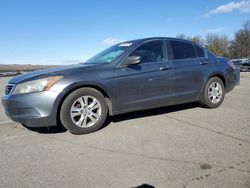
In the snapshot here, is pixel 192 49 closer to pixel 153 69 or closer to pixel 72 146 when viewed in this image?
pixel 153 69

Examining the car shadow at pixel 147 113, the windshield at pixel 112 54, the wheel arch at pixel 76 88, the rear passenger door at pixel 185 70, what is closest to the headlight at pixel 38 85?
the wheel arch at pixel 76 88

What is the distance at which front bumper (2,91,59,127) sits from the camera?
433cm

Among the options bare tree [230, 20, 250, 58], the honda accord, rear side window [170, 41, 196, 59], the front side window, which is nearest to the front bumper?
the honda accord

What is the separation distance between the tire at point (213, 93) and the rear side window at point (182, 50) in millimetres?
773

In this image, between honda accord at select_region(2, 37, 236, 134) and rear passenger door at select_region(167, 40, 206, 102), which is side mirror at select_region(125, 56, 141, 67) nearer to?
honda accord at select_region(2, 37, 236, 134)

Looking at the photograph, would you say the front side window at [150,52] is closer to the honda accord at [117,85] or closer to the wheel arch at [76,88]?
the honda accord at [117,85]

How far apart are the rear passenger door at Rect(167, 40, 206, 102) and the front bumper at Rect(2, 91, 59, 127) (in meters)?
2.51

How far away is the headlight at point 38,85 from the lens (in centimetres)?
437

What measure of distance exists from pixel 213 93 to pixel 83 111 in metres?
3.19

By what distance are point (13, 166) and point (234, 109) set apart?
4.75 m

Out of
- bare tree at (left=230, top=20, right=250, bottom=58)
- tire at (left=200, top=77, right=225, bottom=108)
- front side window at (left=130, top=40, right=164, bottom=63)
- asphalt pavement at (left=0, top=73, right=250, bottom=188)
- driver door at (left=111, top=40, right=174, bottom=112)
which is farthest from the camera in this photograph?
bare tree at (left=230, top=20, right=250, bottom=58)

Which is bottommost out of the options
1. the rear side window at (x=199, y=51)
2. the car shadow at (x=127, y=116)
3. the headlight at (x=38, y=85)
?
the car shadow at (x=127, y=116)

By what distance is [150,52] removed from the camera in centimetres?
544

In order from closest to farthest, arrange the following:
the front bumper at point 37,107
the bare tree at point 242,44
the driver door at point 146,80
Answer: the front bumper at point 37,107
the driver door at point 146,80
the bare tree at point 242,44
